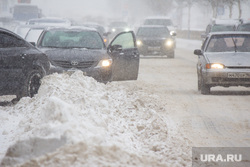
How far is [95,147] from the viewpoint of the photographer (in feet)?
18.4

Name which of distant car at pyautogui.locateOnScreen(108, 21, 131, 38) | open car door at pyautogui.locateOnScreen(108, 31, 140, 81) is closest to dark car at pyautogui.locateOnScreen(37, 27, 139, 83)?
open car door at pyautogui.locateOnScreen(108, 31, 140, 81)

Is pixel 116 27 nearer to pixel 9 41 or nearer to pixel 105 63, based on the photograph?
pixel 105 63

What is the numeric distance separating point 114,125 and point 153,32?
2101 cm

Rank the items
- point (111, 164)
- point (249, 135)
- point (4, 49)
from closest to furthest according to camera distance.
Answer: point (111, 164)
point (249, 135)
point (4, 49)

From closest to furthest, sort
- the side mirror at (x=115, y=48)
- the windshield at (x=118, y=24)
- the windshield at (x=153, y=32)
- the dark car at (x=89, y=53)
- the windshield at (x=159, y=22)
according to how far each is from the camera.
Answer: the dark car at (x=89, y=53)
the side mirror at (x=115, y=48)
the windshield at (x=153, y=32)
the windshield at (x=159, y=22)
the windshield at (x=118, y=24)

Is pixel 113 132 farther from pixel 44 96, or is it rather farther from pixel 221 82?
pixel 221 82

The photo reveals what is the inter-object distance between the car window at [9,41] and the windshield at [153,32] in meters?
17.0

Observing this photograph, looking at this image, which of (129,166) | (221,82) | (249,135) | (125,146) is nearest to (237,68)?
(221,82)

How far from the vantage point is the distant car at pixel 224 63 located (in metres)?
12.7

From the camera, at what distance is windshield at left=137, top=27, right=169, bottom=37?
28245mm

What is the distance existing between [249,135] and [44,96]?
129 inches

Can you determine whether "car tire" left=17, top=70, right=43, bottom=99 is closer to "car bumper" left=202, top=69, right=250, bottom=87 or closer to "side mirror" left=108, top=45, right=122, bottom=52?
"side mirror" left=108, top=45, right=122, bottom=52

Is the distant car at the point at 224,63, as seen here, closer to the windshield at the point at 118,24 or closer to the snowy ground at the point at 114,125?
the snowy ground at the point at 114,125

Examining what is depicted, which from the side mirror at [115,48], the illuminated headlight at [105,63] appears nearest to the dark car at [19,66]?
the illuminated headlight at [105,63]
